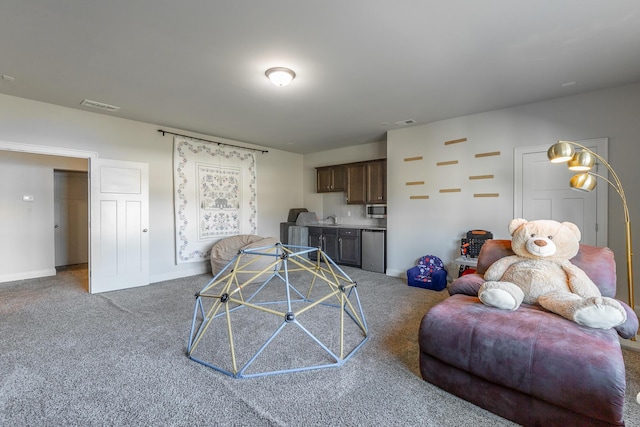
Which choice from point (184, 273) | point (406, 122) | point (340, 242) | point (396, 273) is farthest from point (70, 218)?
point (406, 122)

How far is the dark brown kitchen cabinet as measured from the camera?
575 centimetres

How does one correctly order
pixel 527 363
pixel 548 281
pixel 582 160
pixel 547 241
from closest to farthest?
pixel 527 363, pixel 548 281, pixel 547 241, pixel 582 160

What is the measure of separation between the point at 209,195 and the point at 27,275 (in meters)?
3.25

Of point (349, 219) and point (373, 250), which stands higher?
point (349, 219)

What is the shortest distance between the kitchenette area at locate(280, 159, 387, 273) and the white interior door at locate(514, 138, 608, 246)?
2.16 meters

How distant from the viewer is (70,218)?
603 centimetres

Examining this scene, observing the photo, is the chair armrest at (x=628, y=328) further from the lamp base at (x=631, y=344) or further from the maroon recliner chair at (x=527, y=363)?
the lamp base at (x=631, y=344)

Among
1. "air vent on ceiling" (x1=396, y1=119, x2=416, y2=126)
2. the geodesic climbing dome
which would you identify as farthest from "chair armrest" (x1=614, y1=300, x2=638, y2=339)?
"air vent on ceiling" (x1=396, y1=119, x2=416, y2=126)

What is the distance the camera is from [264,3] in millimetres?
1929

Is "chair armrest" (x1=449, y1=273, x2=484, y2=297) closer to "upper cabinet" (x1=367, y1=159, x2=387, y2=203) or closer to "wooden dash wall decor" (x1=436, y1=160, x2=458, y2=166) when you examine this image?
"wooden dash wall decor" (x1=436, y1=160, x2=458, y2=166)

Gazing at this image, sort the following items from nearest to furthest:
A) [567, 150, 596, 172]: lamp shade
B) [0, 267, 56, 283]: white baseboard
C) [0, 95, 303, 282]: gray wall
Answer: [567, 150, 596, 172]: lamp shade < [0, 95, 303, 282]: gray wall < [0, 267, 56, 283]: white baseboard

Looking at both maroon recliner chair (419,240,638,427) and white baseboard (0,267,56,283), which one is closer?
maroon recliner chair (419,240,638,427)

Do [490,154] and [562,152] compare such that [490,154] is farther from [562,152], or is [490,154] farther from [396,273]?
[396,273]

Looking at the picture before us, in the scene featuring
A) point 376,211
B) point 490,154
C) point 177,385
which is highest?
point 490,154
